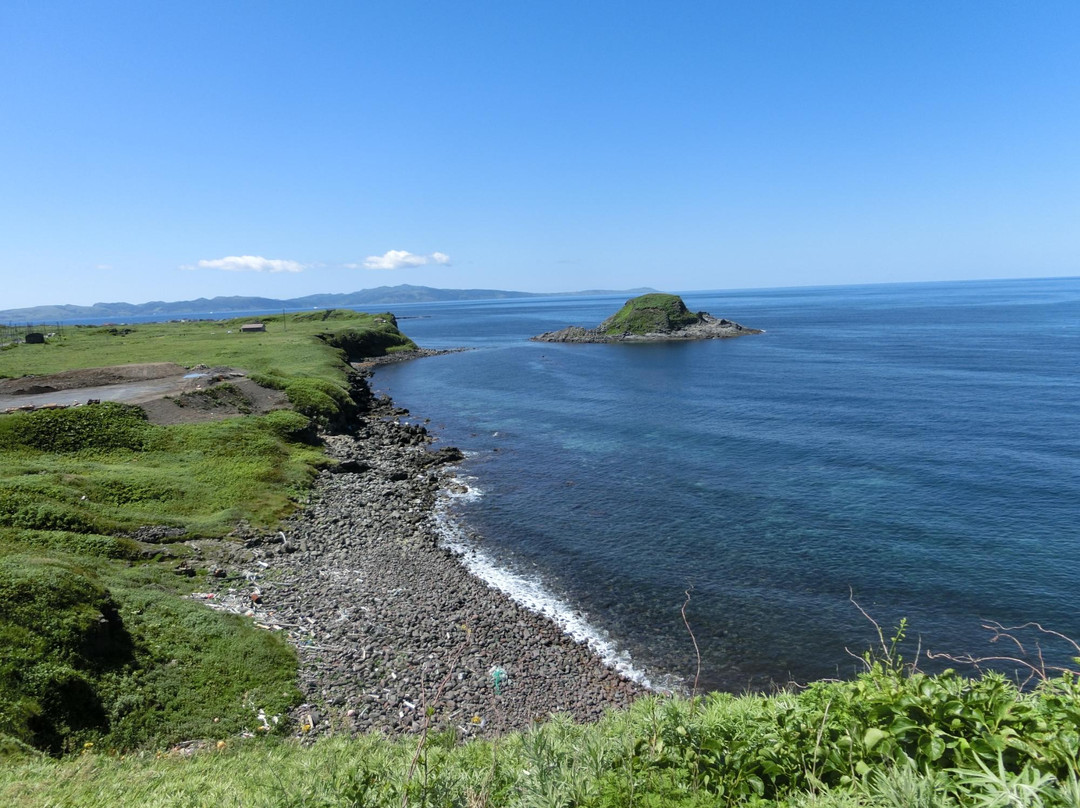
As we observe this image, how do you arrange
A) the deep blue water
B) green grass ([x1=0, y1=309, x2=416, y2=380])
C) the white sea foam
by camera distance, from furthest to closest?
1. green grass ([x1=0, y1=309, x2=416, y2=380])
2. the deep blue water
3. the white sea foam

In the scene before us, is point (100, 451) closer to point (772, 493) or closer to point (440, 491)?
point (440, 491)

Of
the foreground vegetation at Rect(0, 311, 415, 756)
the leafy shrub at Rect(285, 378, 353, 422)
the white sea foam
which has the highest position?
the leafy shrub at Rect(285, 378, 353, 422)

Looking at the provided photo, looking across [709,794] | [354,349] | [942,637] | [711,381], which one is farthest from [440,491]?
[354,349]

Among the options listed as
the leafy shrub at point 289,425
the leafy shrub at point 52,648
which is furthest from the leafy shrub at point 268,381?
the leafy shrub at point 52,648

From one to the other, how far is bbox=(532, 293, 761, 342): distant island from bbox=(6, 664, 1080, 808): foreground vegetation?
469 feet

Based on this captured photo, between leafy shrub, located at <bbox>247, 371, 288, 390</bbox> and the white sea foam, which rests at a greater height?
leafy shrub, located at <bbox>247, 371, 288, 390</bbox>

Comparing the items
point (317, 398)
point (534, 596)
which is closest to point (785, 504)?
point (534, 596)

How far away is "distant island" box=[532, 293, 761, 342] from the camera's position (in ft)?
493

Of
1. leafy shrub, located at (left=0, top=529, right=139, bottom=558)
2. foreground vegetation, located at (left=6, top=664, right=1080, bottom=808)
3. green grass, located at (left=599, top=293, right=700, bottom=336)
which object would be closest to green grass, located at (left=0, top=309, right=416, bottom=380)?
leafy shrub, located at (left=0, top=529, right=139, bottom=558)

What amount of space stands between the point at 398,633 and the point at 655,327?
13797 cm

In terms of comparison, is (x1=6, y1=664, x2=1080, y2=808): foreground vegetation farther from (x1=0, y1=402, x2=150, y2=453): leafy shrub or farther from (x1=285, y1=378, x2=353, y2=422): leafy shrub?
(x1=285, y1=378, x2=353, y2=422): leafy shrub

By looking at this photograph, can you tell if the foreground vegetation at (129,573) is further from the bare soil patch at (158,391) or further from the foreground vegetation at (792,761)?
the foreground vegetation at (792,761)

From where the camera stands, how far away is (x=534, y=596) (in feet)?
94.7

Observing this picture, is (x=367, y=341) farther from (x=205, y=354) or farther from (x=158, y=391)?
(x=158, y=391)
